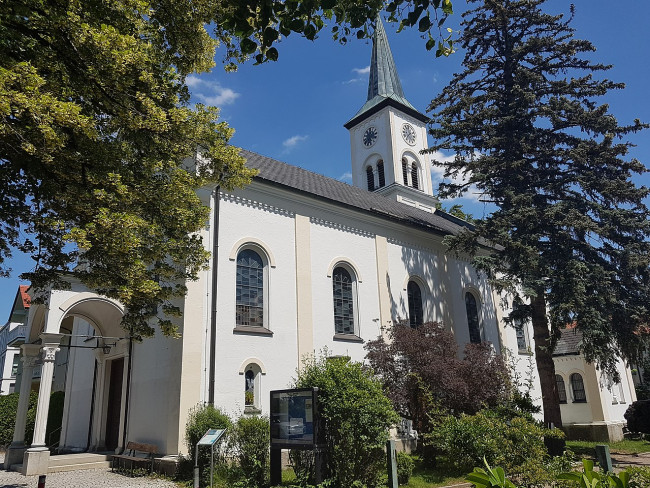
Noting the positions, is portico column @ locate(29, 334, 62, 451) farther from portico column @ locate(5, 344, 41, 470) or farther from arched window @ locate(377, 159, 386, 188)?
arched window @ locate(377, 159, 386, 188)

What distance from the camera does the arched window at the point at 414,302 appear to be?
2198cm

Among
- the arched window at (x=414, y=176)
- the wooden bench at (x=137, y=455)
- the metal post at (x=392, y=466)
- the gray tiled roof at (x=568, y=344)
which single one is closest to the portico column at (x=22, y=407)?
the wooden bench at (x=137, y=455)

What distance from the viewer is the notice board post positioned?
941 cm

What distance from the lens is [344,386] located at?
10070 mm

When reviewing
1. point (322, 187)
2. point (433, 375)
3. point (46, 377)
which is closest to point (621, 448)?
point (433, 375)

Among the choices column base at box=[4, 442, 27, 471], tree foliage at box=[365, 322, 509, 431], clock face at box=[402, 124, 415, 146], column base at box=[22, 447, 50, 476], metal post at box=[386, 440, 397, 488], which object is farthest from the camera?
clock face at box=[402, 124, 415, 146]

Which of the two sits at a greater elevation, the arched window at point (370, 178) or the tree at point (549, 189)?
the arched window at point (370, 178)

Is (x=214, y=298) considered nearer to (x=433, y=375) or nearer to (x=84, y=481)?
(x=84, y=481)

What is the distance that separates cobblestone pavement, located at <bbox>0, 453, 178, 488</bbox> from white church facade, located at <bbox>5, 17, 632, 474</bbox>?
837 mm

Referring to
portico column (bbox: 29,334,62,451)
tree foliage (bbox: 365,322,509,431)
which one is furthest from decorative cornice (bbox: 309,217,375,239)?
portico column (bbox: 29,334,62,451)

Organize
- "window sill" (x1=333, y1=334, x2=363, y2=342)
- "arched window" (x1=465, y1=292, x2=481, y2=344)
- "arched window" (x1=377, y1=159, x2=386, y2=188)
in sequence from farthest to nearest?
"arched window" (x1=377, y1=159, x2=386, y2=188) → "arched window" (x1=465, y1=292, x2=481, y2=344) → "window sill" (x1=333, y1=334, x2=363, y2=342)

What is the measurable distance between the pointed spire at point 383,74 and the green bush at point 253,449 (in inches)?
1121

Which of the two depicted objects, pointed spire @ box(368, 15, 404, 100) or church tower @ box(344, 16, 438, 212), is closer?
church tower @ box(344, 16, 438, 212)

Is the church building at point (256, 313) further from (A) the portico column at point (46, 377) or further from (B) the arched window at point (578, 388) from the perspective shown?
(B) the arched window at point (578, 388)
